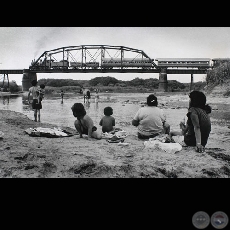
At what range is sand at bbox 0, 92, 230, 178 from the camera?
8.23ft

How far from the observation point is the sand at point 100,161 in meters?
2.51

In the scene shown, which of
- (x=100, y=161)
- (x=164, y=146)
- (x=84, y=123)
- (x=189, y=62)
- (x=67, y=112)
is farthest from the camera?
(x=67, y=112)

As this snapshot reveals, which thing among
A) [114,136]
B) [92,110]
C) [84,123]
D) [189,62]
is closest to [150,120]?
[114,136]

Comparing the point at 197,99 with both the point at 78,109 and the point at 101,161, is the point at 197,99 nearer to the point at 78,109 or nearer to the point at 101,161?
the point at 101,161

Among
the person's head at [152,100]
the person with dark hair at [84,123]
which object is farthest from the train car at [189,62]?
the person with dark hair at [84,123]

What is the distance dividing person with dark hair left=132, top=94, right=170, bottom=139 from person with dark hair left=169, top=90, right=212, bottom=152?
1.60 ft

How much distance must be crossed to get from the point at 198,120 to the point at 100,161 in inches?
43.7

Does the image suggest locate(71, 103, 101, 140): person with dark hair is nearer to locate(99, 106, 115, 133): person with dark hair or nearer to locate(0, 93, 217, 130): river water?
locate(99, 106, 115, 133): person with dark hair

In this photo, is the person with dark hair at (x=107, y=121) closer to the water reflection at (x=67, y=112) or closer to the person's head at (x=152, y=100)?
the person's head at (x=152, y=100)

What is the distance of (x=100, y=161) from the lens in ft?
8.95
